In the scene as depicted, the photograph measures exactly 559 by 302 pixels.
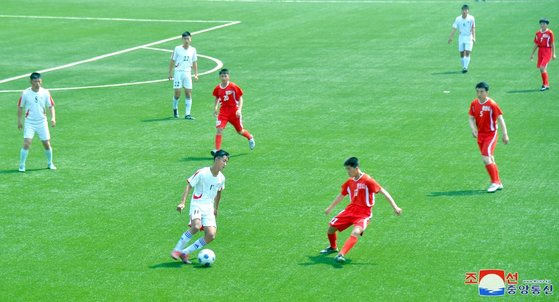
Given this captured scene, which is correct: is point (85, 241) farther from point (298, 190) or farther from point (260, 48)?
point (260, 48)

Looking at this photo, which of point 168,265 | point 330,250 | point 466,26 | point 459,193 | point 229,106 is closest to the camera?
point 168,265

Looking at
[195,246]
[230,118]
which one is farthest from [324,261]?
[230,118]

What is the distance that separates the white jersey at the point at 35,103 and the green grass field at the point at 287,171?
140 cm

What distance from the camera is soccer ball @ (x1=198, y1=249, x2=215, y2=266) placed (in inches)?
754

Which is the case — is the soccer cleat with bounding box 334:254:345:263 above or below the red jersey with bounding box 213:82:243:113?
below

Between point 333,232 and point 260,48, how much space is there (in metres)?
30.1

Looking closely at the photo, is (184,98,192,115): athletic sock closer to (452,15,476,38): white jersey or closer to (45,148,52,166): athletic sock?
(45,148,52,166): athletic sock

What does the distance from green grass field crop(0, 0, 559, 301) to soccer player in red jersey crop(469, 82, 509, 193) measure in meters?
0.66

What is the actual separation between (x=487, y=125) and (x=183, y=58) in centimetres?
1300

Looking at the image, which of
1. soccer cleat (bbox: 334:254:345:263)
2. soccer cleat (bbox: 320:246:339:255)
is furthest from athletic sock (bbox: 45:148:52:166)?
soccer cleat (bbox: 334:254:345:263)

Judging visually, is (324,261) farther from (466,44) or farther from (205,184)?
(466,44)

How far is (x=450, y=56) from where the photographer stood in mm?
46094

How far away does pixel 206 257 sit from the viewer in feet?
62.8

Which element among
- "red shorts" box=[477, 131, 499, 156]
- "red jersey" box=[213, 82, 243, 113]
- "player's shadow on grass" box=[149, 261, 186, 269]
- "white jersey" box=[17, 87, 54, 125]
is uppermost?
"red jersey" box=[213, 82, 243, 113]
